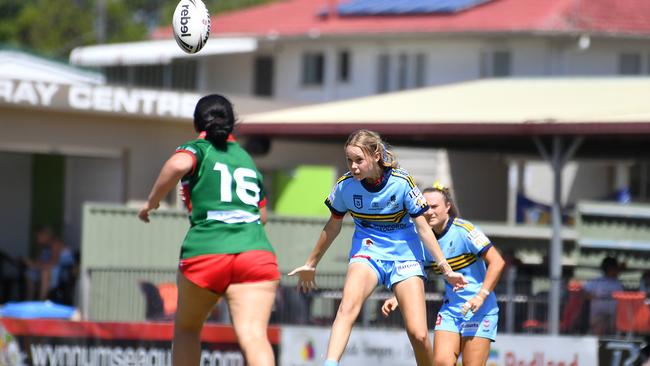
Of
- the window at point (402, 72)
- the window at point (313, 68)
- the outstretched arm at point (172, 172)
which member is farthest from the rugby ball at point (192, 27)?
the window at point (313, 68)

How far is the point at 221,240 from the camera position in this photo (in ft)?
26.7

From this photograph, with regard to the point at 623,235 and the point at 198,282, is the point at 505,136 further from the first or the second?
the point at 198,282

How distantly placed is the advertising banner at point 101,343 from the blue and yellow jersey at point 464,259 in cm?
430

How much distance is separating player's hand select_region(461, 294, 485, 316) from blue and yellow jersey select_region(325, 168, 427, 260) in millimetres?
535

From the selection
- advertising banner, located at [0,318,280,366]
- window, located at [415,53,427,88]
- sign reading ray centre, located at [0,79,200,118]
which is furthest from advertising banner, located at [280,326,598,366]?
window, located at [415,53,427,88]

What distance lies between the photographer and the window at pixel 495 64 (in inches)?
1299

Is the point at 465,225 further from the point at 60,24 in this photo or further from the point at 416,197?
the point at 60,24

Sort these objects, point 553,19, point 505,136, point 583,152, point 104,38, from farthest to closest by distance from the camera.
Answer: point 104,38, point 553,19, point 583,152, point 505,136

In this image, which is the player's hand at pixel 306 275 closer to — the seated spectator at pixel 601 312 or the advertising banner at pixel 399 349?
the advertising banner at pixel 399 349

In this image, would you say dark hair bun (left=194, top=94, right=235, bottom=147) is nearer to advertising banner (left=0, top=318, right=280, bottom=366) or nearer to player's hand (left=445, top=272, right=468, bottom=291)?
player's hand (left=445, top=272, right=468, bottom=291)

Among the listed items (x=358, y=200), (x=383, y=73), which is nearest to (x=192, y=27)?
(x=358, y=200)

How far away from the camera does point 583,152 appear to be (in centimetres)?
2300

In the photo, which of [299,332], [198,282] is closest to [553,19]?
[299,332]

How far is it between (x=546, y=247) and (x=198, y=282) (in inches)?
637
